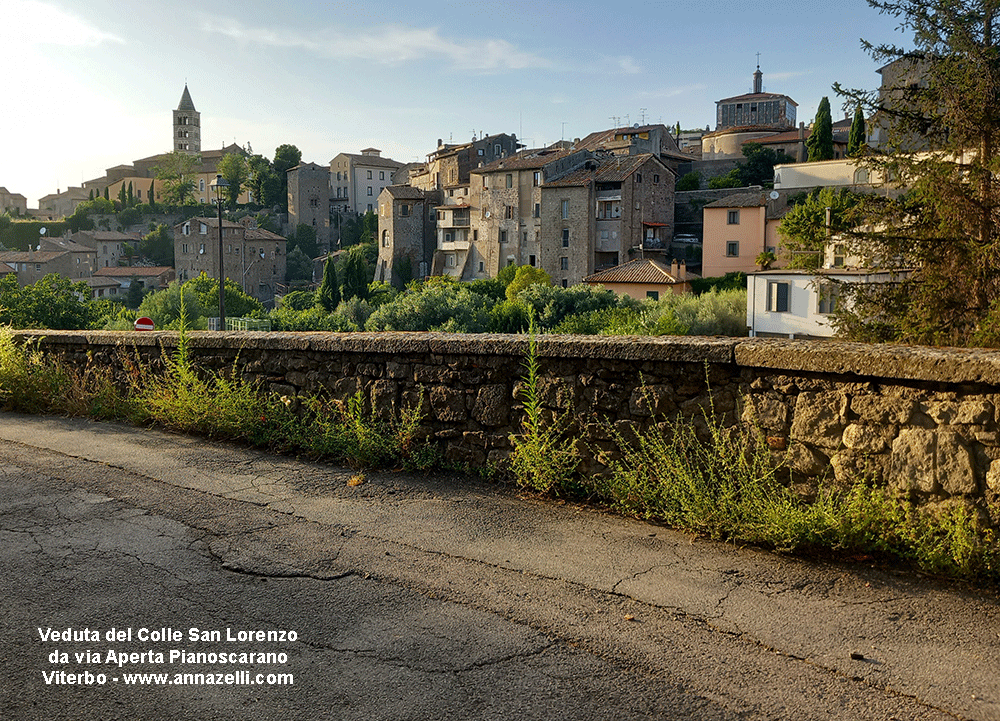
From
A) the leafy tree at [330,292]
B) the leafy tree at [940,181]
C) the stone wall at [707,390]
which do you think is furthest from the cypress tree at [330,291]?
the stone wall at [707,390]

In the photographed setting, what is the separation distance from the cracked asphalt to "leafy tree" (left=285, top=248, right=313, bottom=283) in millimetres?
111321

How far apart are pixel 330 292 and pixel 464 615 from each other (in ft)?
251

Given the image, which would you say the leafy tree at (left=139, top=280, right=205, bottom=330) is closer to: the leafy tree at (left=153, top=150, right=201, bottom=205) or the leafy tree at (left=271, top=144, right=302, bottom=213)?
the leafy tree at (left=271, top=144, right=302, bottom=213)

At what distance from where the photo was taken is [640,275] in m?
62.0

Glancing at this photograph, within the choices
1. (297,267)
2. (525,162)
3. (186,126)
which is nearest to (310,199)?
(297,267)

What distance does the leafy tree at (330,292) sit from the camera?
254ft

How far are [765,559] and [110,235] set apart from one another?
131 meters

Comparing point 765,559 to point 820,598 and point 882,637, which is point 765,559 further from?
point 882,637

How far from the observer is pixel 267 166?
5197 inches

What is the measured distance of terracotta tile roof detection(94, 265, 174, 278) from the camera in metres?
108

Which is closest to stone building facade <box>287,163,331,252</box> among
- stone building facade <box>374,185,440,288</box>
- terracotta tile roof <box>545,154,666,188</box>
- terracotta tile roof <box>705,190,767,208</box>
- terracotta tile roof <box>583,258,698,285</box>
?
stone building facade <box>374,185,440,288</box>

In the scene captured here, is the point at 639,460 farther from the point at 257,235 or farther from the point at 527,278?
the point at 257,235

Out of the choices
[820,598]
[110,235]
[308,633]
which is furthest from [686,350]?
[110,235]

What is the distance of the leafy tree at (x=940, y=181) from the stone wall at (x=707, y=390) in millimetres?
6716
